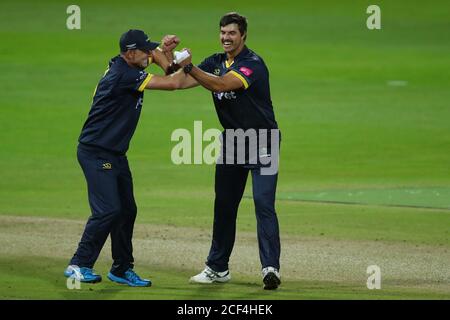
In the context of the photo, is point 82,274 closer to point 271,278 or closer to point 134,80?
point 271,278

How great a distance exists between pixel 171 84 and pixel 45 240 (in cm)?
350

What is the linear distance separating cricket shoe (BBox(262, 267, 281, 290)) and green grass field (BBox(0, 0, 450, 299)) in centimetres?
19

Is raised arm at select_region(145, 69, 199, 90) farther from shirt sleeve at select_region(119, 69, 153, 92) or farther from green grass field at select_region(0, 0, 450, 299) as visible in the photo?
green grass field at select_region(0, 0, 450, 299)

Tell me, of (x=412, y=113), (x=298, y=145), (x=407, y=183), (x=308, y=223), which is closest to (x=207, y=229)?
(x=308, y=223)

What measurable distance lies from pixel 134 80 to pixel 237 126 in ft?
3.60

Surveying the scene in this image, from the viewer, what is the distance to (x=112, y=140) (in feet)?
38.0

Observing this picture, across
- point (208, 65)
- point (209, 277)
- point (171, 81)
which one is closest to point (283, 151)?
point (208, 65)

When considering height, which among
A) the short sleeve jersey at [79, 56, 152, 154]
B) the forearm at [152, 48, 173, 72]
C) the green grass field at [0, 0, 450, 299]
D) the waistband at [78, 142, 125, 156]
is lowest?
the green grass field at [0, 0, 450, 299]

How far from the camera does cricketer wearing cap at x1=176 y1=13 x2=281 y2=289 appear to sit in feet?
38.1

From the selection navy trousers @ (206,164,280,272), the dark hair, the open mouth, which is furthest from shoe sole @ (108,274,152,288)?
the dark hair

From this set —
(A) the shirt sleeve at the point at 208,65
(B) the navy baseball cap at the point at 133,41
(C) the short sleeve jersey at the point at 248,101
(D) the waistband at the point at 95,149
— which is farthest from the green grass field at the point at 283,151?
(B) the navy baseball cap at the point at 133,41

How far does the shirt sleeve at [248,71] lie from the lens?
38.3 ft

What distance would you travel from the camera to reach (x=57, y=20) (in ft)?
129

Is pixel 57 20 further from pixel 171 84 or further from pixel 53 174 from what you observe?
pixel 171 84
